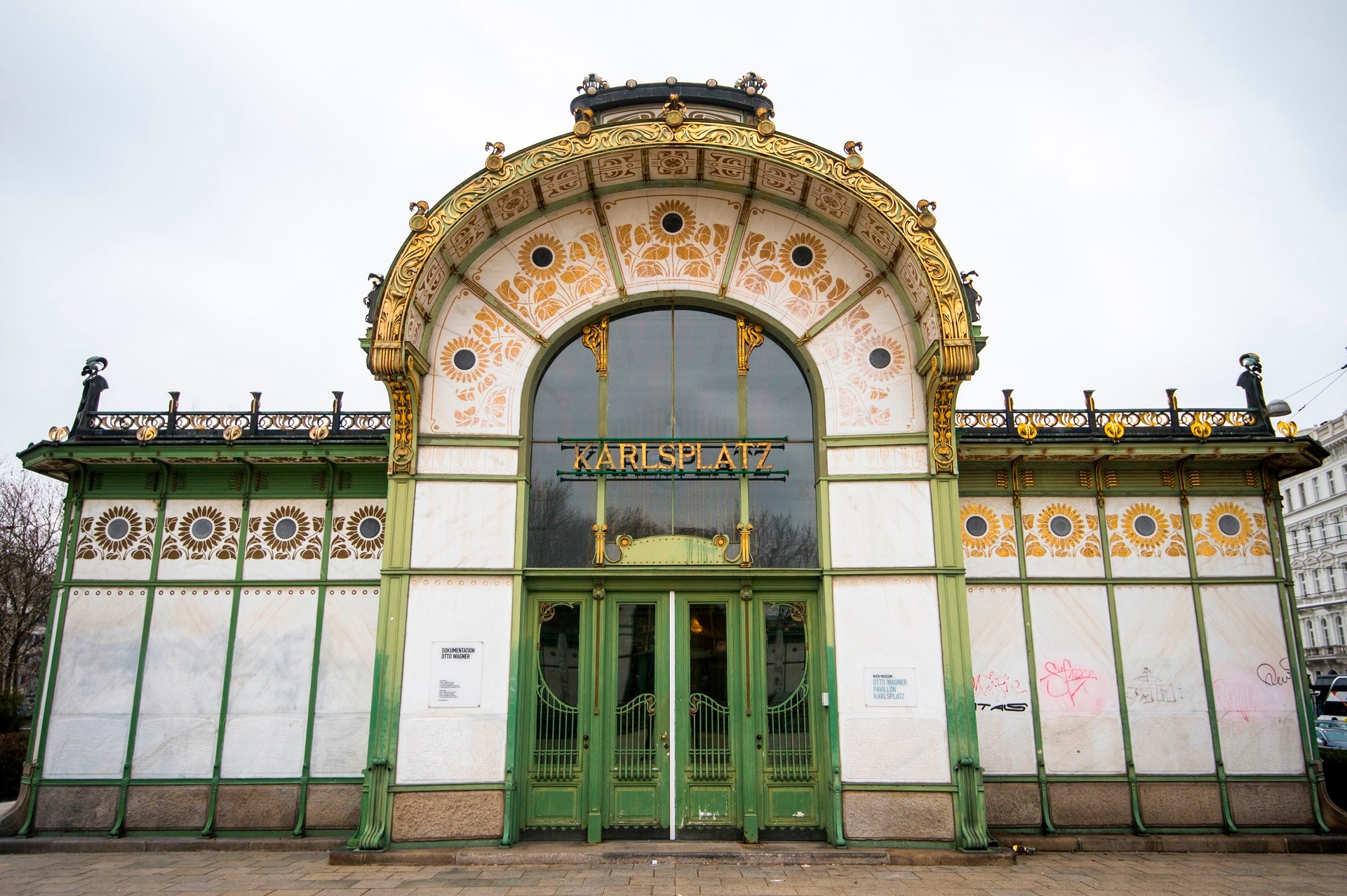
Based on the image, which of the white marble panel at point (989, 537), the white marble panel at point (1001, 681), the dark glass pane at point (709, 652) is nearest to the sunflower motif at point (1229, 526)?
the white marble panel at point (989, 537)

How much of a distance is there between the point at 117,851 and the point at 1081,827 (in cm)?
1232

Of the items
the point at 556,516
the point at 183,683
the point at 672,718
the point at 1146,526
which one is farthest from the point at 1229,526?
the point at 183,683

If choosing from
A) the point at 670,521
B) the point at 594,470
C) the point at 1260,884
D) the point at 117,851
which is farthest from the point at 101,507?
the point at 1260,884

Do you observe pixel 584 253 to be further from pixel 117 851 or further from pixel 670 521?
pixel 117 851

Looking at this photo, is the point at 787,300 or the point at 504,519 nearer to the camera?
the point at 504,519

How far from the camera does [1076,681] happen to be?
11.5 meters

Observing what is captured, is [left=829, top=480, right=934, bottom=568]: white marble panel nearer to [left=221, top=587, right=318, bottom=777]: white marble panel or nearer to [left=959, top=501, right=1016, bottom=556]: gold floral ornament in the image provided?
[left=959, top=501, right=1016, bottom=556]: gold floral ornament

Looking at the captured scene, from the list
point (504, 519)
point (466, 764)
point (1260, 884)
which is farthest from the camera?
point (504, 519)

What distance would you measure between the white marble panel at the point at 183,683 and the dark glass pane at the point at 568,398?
16.4 feet

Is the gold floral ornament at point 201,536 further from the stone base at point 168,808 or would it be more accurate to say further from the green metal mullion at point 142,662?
the stone base at point 168,808

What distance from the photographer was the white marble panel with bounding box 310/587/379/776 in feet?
37.2

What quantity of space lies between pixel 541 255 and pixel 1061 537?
8.27 m

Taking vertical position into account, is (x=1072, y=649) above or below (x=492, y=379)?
below

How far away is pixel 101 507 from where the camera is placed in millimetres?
12078
